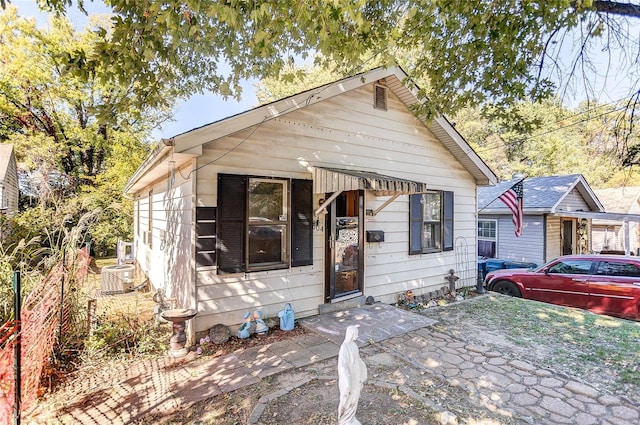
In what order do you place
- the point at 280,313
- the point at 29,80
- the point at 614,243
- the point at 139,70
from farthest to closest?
the point at 614,243 < the point at 29,80 < the point at 280,313 < the point at 139,70

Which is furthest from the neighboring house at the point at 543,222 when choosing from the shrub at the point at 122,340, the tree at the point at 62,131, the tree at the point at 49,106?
the tree at the point at 49,106

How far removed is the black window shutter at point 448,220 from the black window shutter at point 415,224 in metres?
0.82

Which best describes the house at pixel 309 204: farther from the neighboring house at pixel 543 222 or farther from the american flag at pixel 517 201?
the neighboring house at pixel 543 222

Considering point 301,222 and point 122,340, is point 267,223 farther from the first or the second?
point 122,340

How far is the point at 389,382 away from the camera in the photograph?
3512 mm

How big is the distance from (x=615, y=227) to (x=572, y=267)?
14934 millimetres

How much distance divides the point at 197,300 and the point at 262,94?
20307 millimetres

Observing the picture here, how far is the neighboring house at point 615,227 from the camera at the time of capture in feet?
54.5

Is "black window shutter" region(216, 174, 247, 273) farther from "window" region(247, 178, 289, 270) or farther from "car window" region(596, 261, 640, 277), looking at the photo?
"car window" region(596, 261, 640, 277)

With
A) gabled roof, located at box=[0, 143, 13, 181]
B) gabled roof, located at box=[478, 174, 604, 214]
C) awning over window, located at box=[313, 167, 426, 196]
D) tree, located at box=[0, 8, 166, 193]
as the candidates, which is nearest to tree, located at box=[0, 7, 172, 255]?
tree, located at box=[0, 8, 166, 193]

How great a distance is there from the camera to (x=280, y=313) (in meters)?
5.01

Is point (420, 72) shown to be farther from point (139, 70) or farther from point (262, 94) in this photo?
point (262, 94)

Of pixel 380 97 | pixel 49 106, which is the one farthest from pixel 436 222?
pixel 49 106

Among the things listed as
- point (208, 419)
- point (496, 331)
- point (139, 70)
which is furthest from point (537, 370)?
point (139, 70)
